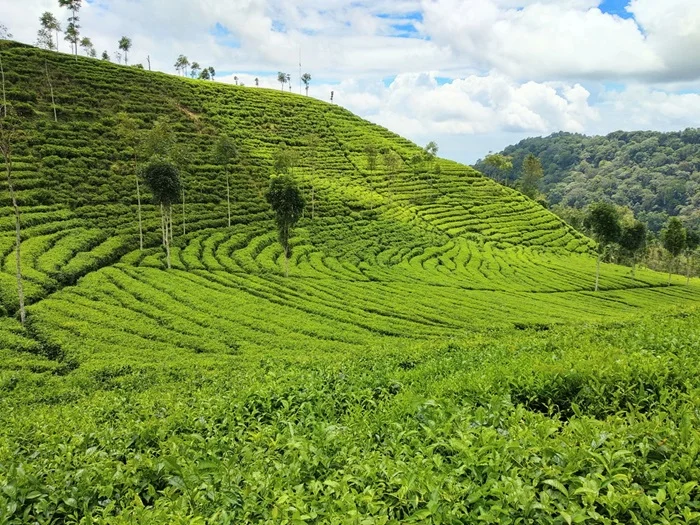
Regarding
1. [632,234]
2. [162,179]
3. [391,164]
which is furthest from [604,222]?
[162,179]

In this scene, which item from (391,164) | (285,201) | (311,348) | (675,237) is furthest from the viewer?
(391,164)

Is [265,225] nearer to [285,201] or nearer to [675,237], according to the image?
[285,201]

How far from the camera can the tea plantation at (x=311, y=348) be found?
407cm

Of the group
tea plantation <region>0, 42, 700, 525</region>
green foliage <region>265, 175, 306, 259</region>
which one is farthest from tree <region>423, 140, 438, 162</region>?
green foliage <region>265, 175, 306, 259</region>

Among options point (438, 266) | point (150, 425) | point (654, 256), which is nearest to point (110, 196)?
point (438, 266)

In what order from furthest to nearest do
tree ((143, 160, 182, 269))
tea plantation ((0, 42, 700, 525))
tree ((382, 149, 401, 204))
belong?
1. tree ((382, 149, 401, 204))
2. tree ((143, 160, 182, 269))
3. tea plantation ((0, 42, 700, 525))

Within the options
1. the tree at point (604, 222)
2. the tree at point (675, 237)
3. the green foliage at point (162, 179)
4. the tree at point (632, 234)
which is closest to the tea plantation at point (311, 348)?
the tree at point (632, 234)

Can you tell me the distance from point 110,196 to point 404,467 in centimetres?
5398

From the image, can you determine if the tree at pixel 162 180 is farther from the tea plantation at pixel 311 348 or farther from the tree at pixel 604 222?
the tree at pixel 604 222

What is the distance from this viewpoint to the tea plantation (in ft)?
13.4

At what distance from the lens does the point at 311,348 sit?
23781 millimetres

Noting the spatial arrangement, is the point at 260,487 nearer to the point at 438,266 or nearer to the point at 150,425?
the point at 150,425

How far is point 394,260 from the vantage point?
50.4m

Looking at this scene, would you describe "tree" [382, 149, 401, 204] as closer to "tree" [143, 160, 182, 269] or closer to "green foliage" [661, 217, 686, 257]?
"green foliage" [661, 217, 686, 257]
